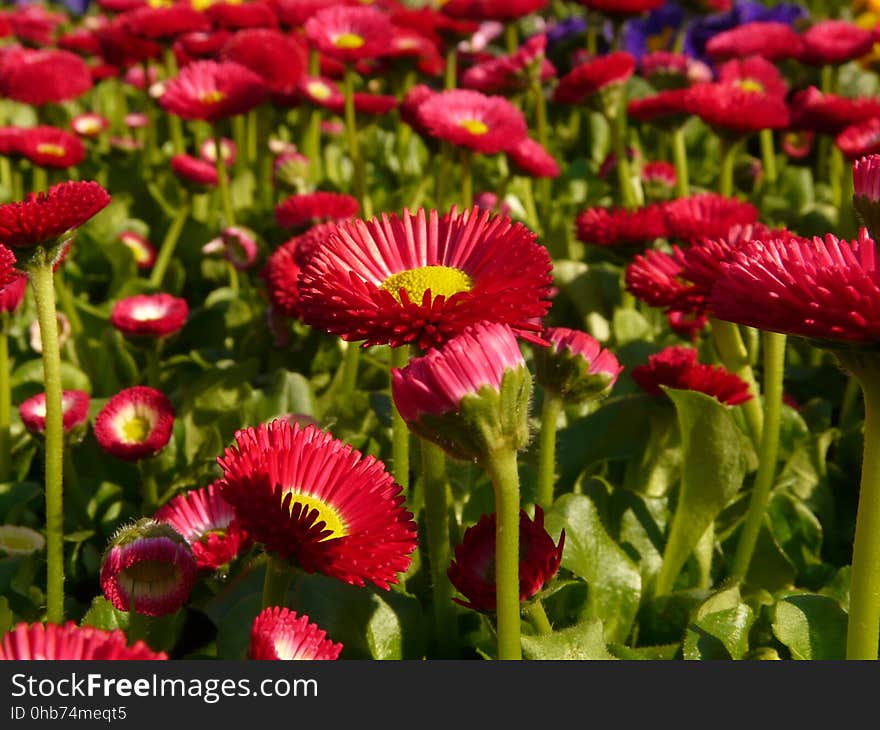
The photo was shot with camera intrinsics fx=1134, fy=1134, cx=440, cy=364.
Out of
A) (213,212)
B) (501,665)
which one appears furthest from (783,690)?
(213,212)

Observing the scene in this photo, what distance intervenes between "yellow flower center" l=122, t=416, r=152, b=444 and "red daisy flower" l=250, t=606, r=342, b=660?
792 millimetres

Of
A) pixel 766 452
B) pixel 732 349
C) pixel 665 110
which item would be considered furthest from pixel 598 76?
pixel 766 452

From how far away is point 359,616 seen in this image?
4.41 ft

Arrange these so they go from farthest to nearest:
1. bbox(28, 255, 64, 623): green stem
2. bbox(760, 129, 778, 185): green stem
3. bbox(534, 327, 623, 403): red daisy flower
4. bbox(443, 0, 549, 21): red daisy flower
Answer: bbox(760, 129, 778, 185): green stem < bbox(443, 0, 549, 21): red daisy flower < bbox(534, 327, 623, 403): red daisy flower < bbox(28, 255, 64, 623): green stem

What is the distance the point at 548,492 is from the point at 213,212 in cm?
172

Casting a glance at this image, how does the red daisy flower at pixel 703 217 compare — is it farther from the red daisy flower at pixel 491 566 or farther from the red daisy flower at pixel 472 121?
the red daisy flower at pixel 491 566

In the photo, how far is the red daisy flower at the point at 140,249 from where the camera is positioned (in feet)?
8.86

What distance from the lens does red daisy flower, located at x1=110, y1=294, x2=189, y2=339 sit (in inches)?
80.0

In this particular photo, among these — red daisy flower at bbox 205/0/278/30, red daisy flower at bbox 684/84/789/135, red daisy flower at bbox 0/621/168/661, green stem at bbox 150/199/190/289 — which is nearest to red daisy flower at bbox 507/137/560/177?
red daisy flower at bbox 684/84/789/135

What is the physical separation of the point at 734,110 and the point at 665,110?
0.36 meters

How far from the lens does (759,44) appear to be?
125 inches

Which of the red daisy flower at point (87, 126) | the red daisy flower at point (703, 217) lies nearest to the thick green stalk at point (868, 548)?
the red daisy flower at point (703, 217)

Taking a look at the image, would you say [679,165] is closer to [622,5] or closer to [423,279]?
[622,5]

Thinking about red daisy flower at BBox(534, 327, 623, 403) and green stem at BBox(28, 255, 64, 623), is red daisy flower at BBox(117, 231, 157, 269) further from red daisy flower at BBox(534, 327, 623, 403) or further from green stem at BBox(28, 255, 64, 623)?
red daisy flower at BBox(534, 327, 623, 403)
